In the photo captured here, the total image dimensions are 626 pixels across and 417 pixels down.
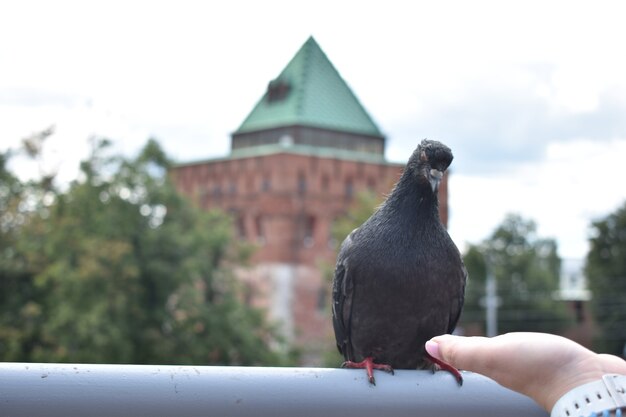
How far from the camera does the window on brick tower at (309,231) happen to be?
49875 mm

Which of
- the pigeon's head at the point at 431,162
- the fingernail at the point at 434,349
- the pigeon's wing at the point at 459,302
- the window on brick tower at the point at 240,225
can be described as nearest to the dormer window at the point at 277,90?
the pigeon's head at the point at 431,162

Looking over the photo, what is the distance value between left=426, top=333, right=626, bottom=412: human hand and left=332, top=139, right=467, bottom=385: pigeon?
5.68 feet

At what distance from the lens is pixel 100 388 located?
1941 millimetres

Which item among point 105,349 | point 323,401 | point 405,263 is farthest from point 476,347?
point 105,349

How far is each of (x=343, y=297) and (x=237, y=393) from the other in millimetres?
2457

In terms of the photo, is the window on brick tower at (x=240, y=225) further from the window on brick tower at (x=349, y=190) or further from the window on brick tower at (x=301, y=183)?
the window on brick tower at (x=349, y=190)

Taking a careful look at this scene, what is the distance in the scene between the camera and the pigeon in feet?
13.0

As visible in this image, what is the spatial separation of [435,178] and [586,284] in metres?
49.9

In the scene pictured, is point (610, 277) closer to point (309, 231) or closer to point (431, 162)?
point (309, 231)

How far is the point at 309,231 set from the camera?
165 ft

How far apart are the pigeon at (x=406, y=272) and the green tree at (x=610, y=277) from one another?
45.0 meters

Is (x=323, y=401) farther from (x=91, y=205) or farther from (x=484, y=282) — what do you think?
(x=484, y=282)

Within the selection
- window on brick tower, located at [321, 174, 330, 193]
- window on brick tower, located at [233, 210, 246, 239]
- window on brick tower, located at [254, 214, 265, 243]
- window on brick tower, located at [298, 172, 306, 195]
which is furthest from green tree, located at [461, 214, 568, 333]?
window on brick tower, located at [233, 210, 246, 239]

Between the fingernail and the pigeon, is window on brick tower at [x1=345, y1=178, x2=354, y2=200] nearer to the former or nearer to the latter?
the pigeon
